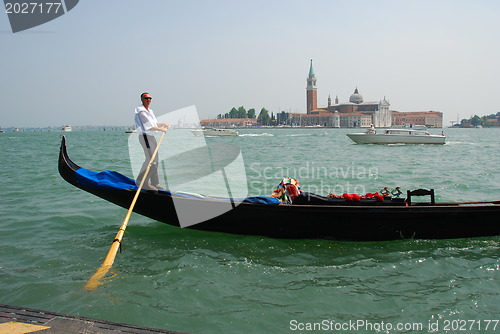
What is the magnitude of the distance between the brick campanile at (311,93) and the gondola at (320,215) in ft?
436

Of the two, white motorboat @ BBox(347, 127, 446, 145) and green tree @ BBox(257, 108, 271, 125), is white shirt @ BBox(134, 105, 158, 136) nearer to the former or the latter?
white motorboat @ BBox(347, 127, 446, 145)

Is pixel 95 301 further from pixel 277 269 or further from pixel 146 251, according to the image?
pixel 277 269

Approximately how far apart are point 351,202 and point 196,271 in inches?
81.8

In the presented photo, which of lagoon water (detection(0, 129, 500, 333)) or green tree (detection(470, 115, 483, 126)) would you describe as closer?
lagoon water (detection(0, 129, 500, 333))

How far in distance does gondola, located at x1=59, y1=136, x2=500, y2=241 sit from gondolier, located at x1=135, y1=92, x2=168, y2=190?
10.0 inches

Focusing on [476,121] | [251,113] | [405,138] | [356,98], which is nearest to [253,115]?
[251,113]

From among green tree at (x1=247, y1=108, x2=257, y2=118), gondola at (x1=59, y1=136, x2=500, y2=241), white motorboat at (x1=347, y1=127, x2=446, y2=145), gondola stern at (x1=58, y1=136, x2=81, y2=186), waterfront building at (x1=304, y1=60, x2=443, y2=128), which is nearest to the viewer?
gondola at (x1=59, y1=136, x2=500, y2=241)

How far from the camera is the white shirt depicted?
5.24 meters

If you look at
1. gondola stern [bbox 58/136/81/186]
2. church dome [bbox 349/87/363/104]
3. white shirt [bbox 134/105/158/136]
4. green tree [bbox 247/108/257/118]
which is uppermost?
church dome [bbox 349/87/363/104]

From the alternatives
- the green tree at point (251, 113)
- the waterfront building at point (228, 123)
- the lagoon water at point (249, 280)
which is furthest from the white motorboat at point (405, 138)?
the green tree at point (251, 113)

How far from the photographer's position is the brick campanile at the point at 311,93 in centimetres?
13450

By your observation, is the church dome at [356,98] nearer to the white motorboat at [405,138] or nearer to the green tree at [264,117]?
the green tree at [264,117]

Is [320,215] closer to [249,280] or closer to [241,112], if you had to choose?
[249,280]

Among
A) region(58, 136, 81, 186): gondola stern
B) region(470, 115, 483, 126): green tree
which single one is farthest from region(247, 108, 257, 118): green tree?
region(58, 136, 81, 186): gondola stern
